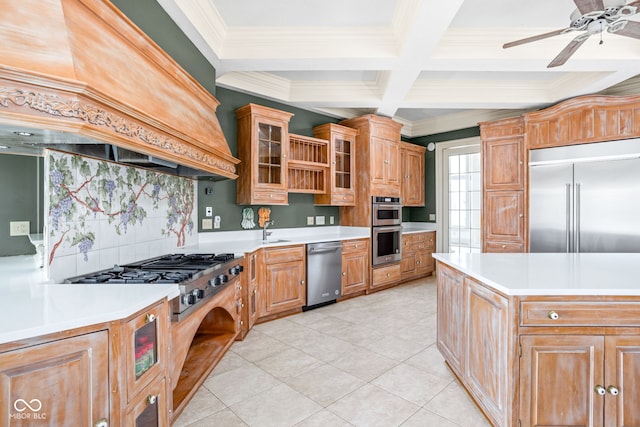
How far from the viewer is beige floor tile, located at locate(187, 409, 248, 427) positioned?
6.12 ft

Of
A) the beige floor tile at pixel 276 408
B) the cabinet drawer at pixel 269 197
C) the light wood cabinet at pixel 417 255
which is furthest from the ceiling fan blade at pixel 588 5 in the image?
the light wood cabinet at pixel 417 255

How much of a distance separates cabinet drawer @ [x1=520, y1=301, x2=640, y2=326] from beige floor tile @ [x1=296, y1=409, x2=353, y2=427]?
118 cm

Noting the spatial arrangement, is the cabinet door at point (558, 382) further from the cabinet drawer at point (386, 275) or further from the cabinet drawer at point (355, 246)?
the cabinet drawer at point (386, 275)

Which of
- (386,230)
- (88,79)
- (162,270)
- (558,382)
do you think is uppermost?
(88,79)

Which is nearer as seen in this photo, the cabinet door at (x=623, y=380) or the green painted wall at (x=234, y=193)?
the cabinet door at (x=623, y=380)

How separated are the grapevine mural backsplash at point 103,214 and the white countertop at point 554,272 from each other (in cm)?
240

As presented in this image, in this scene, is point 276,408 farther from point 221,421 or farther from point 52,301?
point 52,301

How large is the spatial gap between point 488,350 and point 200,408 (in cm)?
181

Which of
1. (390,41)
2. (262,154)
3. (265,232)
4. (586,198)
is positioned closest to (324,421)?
(265,232)

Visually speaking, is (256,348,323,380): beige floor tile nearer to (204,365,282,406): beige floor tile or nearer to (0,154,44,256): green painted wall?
(204,365,282,406): beige floor tile

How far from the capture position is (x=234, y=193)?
3.95m

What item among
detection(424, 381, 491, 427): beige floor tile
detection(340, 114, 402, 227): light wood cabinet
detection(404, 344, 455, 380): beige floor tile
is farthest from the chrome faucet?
detection(424, 381, 491, 427): beige floor tile

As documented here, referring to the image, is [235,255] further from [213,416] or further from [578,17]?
→ [578,17]

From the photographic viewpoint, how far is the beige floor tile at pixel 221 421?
1864 mm
